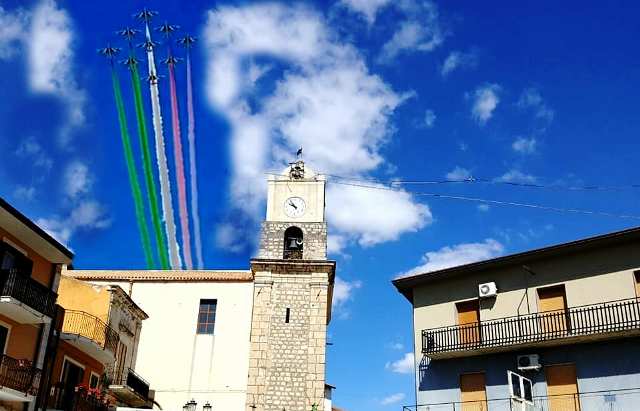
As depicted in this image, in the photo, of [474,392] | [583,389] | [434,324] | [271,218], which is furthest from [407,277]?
[271,218]

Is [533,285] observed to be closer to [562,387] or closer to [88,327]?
[562,387]

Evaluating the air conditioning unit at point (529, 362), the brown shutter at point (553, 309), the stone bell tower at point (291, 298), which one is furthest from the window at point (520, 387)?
the stone bell tower at point (291, 298)

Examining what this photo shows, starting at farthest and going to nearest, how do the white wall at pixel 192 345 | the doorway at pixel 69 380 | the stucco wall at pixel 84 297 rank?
1. the white wall at pixel 192 345
2. the stucco wall at pixel 84 297
3. the doorway at pixel 69 380

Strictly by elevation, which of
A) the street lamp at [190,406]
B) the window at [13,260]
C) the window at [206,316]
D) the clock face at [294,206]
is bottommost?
the street lamp at [190,406]

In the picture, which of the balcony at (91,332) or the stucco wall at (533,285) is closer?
the stucco wall at (533,285)

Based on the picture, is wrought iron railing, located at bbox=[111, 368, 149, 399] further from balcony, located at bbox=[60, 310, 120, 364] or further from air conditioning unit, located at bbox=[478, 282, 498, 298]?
air conditioning unit, located at bbox=[478, 282, 498, 298]

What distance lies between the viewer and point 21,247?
2298 centimetres

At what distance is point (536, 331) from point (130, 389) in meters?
16.1

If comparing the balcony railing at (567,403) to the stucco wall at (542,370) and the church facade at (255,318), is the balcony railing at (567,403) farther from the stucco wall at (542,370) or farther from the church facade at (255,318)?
the church facade at (255,318)

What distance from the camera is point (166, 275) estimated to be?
36156 mm

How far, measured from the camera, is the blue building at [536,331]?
73.7 feet

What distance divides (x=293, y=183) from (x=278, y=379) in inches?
385

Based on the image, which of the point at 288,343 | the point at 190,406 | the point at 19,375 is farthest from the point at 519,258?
the point at 19,375

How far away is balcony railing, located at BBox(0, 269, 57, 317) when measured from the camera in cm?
2147
